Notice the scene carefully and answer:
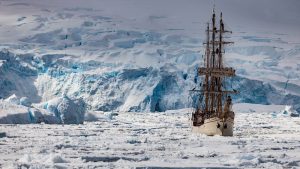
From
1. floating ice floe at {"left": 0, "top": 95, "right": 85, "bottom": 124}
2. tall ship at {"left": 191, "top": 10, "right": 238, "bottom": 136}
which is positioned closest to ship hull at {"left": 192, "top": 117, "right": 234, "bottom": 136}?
tall ship at {"left": 191, "top": 10, "right": 238, "bottom": 136}

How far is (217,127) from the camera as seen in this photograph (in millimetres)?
33312

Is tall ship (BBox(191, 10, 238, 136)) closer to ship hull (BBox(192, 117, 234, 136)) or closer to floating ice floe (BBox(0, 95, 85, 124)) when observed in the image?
ship hull (BBox(192, 117, 234, 136))

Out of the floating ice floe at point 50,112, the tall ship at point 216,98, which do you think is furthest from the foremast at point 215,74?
the floating ice floe at point 50,112

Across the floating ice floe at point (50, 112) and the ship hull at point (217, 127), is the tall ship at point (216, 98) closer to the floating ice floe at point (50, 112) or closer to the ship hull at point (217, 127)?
the ship hull at point (217, 127)

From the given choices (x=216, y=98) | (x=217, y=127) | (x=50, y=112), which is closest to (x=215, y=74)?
(x=216, y=98)

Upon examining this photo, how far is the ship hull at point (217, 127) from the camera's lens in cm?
3256

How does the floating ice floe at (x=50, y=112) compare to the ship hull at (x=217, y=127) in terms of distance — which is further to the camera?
the floating ice floe at (x=50, y=112)

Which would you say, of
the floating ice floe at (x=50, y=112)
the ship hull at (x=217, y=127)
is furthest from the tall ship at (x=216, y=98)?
the floating ice floe at (x=50, y=112)

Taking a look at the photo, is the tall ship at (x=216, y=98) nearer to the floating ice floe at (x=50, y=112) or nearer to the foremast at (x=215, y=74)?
the foremast at (x=215, y=74)

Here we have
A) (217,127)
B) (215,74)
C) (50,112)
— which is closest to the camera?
(217,127)

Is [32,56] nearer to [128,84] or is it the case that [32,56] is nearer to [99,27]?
[128,84]

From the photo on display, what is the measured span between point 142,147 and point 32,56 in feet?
286

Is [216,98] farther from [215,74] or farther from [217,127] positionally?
[217,127]

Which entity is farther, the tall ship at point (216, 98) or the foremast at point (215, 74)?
the foremast at point (215, 74)
